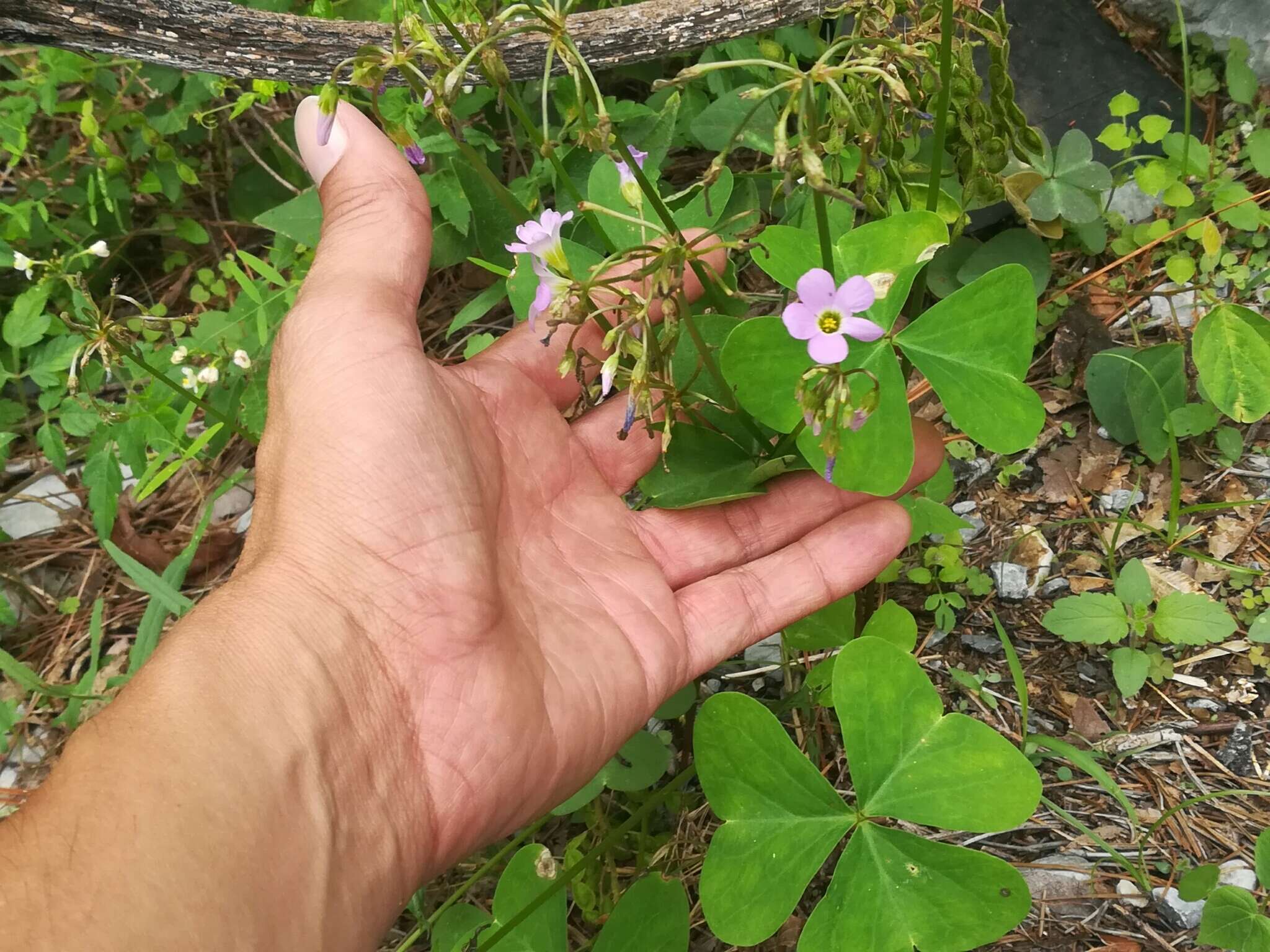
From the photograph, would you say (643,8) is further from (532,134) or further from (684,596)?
(684,596)

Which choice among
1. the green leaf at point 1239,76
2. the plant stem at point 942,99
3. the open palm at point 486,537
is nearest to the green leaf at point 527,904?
the open palm at point 486,537

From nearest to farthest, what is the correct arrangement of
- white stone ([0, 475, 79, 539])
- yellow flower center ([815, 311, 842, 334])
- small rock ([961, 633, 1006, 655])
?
yellow flower center ([815, 311, 842, 334]) < small rock ([961, 633, 1006, 655]) < white stone ([0, 475, 79, 539])

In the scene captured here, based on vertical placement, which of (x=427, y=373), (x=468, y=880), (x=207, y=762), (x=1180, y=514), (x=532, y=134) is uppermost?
(x=532, y=134)

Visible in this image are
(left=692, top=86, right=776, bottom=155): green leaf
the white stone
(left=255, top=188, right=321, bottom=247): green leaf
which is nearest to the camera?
(left=692, top=86, right=776, bottom=155): green leaf

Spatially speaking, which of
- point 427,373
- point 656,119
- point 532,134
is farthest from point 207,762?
point 656,119

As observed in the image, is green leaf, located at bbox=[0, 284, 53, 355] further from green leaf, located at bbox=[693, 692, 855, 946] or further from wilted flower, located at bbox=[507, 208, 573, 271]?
green leaf, located at bbox=[693, 692, 855, 946]

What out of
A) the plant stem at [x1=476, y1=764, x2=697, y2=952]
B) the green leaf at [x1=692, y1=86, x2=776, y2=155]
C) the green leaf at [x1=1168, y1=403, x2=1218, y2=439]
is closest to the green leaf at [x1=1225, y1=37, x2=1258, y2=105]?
the green leaf at [x1=1168, y1=403, x2=1218, y2=439]

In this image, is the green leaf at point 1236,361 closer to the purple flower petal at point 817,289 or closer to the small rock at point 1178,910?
the small rock at point 1178,910
